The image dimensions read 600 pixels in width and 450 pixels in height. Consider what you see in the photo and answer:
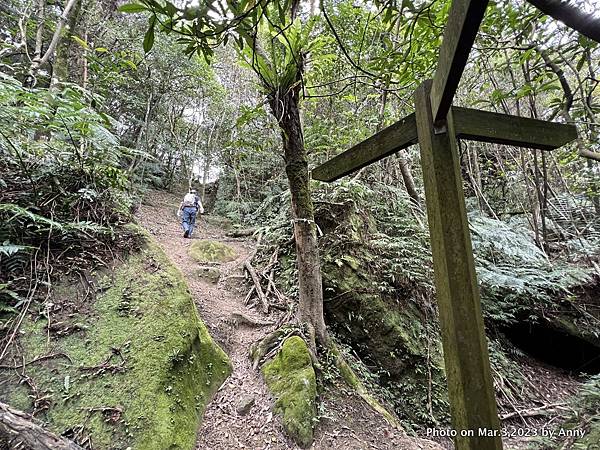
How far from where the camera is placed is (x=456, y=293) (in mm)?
1406

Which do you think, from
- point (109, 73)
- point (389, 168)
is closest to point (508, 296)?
point (389, 168)

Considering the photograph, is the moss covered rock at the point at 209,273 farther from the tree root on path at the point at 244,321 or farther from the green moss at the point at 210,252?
the tree root on path at the point at 244,321

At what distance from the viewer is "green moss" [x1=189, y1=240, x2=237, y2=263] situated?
743 cm

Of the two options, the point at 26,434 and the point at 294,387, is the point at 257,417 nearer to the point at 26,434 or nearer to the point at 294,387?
the point at 294,387

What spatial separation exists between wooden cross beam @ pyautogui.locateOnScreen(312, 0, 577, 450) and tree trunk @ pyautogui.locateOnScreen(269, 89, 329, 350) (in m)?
2.24

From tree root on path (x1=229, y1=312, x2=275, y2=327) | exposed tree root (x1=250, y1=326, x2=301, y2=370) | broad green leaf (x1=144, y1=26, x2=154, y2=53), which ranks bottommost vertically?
exposed tree root (x1=250, y1=326, x2=301, y2=370)

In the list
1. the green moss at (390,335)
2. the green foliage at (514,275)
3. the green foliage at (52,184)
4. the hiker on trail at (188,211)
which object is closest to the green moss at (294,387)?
the green moss at (390,335)

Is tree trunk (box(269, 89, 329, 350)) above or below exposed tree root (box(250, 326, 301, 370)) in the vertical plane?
above

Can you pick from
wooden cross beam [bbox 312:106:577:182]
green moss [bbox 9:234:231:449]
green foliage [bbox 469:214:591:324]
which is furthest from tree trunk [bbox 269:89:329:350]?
green foliage [bbox 469:214:591:324]

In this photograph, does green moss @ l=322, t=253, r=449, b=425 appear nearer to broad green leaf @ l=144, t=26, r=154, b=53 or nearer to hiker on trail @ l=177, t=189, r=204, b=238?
broad green leaf @ l=144, t=26, r=154, b=53

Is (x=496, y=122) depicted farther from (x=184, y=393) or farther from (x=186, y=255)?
(x=186, y=255)

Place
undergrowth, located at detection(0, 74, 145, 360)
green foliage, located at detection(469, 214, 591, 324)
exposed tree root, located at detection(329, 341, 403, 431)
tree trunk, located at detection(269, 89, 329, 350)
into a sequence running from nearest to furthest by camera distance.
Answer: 1. undergrowth, located at detection(0, 74, 145, 360)
2. exposed tree root, located at detection(329, 341, 403, 431)
3. tree trunk, located at detection(269, 89, 329, 350)
4. green foliage, located at detection(469, 214, 591, 324)

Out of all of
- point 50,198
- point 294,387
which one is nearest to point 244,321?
point 294,387

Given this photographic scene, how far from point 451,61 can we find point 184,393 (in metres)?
3.57
